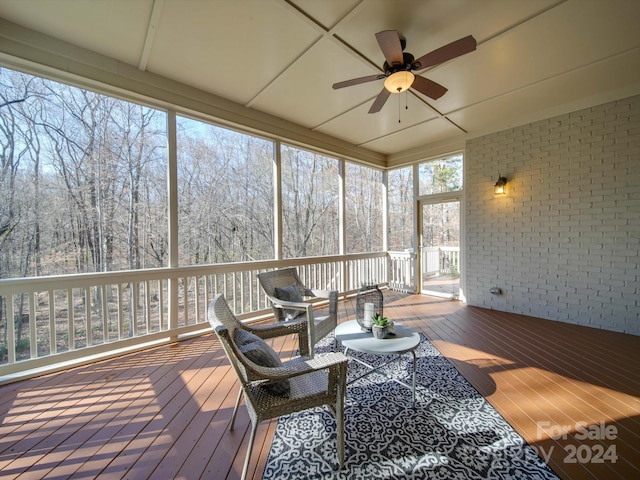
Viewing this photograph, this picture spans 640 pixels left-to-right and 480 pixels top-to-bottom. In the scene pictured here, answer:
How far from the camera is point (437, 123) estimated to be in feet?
14.1

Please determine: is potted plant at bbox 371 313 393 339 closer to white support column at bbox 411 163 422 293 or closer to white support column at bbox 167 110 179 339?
white support column at bbox 167 110 179 339

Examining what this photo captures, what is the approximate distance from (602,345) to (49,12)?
626 centimetres

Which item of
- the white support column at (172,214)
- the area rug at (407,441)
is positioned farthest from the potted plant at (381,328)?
the white support column at (172,214)

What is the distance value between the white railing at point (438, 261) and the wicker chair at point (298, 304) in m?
3.32

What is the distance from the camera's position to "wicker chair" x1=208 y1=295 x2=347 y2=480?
1.35 metres

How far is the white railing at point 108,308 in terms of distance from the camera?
7.89 ft

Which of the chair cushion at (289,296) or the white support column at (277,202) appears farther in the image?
the white support column at (277,202)

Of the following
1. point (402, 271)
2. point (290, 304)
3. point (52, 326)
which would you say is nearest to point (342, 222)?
point (402, 271)

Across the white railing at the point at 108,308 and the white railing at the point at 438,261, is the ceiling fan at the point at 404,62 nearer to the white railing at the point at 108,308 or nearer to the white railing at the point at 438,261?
the white railing at the point at 108,308

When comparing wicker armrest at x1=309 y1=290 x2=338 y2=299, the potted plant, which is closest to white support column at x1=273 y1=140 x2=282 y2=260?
wicker armrest at x1=309 y1=290 x2=338 y2=299

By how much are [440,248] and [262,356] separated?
502cm

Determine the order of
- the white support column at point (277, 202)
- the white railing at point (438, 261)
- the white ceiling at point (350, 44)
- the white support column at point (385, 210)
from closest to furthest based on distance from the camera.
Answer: the white ceiling at point (350, 44) → the white support column at point (277, 202) → the white railing at point (438, 261) → the white support column at point (385, 210)

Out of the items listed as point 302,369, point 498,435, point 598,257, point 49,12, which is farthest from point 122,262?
point 598,257

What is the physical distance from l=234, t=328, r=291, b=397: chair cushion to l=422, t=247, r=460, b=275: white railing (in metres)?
4.77
